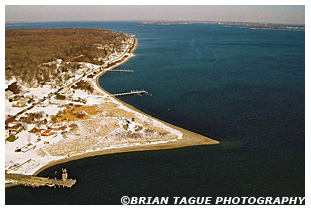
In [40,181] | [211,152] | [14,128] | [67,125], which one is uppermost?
[67,125]

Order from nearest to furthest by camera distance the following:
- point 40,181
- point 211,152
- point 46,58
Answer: point 40,181
point 211,152
point 46,58

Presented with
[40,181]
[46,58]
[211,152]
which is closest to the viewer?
[40,181]

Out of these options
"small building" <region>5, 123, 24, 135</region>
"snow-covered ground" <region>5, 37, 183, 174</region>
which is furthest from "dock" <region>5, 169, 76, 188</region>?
"small building" <region>5, 123, 24, 135</region>

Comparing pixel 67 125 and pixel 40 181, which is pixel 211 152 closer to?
pixel 40 181

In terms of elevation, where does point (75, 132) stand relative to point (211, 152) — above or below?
above

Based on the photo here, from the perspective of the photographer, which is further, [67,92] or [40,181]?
[67,92]

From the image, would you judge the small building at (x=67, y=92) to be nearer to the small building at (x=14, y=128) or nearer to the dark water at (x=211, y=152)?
the dark water at (x=211, y=152)

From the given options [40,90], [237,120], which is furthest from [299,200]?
[40,90]

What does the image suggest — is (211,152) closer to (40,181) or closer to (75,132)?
(75,132)

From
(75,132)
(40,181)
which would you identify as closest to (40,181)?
(40,181)

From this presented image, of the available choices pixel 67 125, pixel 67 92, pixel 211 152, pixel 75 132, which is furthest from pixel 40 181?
pixel 67 92

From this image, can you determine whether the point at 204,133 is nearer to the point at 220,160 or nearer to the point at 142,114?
the point at 220,160

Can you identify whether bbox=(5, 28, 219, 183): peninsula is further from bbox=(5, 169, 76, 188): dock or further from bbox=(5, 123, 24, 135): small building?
bbox=(5, 169, 76, 188): dock
